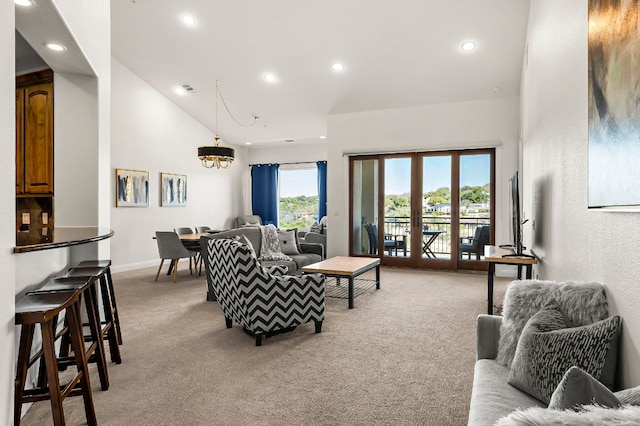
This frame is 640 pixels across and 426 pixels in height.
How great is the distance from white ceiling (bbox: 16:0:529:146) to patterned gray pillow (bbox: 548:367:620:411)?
461 centimetres

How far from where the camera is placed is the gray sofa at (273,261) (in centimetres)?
490

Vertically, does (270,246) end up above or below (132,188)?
below

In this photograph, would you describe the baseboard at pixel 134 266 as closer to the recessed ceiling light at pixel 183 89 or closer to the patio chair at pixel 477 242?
the recessed ceiling light at pixel 183 89

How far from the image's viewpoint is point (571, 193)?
214 centimetres

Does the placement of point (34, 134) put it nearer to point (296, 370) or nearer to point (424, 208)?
point (296, 370)

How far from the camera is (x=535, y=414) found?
Answer: 0.66 meters

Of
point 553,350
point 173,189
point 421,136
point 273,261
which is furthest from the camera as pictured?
point 173,189

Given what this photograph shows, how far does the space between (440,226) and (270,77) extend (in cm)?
378

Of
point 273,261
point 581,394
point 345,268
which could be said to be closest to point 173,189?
point 273,261

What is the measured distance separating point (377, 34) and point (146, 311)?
4.37m

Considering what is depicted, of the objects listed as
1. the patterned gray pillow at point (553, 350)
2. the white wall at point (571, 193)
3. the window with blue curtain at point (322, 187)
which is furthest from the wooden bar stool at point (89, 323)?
the window with blue curtain at point (322, 187)

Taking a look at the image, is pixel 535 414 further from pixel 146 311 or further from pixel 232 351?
pixel 146 311

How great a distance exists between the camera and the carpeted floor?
2156 mm

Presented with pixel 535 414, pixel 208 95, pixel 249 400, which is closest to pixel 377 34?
pixel 208 95
